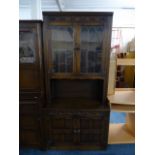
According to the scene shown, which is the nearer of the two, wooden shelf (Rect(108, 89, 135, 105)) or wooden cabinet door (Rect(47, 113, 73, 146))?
wooden cabinet door (Rect(47, 113, 73, 146))

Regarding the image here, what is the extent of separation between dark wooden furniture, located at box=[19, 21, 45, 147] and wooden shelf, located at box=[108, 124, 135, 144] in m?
1.08

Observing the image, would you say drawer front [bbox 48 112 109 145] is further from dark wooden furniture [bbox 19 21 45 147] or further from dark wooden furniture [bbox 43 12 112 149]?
dark wooden furniture [bbox 19 21 45 147]

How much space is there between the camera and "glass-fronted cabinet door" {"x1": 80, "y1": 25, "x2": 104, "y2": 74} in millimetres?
2104

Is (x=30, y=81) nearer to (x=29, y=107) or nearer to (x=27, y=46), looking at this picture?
(x=29, y=107)

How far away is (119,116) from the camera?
11.1 feet

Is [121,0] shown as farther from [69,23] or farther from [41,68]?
[41,68]

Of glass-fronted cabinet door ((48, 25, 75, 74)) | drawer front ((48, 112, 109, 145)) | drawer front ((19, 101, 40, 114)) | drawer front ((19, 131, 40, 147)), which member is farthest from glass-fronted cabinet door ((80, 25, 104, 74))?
drawer front ((19, 131, 40, 147))

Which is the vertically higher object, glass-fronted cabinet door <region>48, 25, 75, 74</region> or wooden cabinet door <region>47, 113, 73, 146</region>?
glass-fronted cabinet door <region>48, 25, 75, 74</region>

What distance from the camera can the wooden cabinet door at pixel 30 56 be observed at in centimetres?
202

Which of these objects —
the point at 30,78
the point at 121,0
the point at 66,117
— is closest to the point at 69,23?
the point at 30,78

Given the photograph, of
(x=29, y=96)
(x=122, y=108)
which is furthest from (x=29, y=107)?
(x=122, y=108)

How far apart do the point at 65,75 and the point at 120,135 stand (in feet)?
4.28

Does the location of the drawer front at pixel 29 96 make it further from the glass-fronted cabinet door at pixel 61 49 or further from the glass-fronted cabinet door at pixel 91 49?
the glass-fronted cabinet door at pixel 91 49

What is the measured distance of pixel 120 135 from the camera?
103 inches
